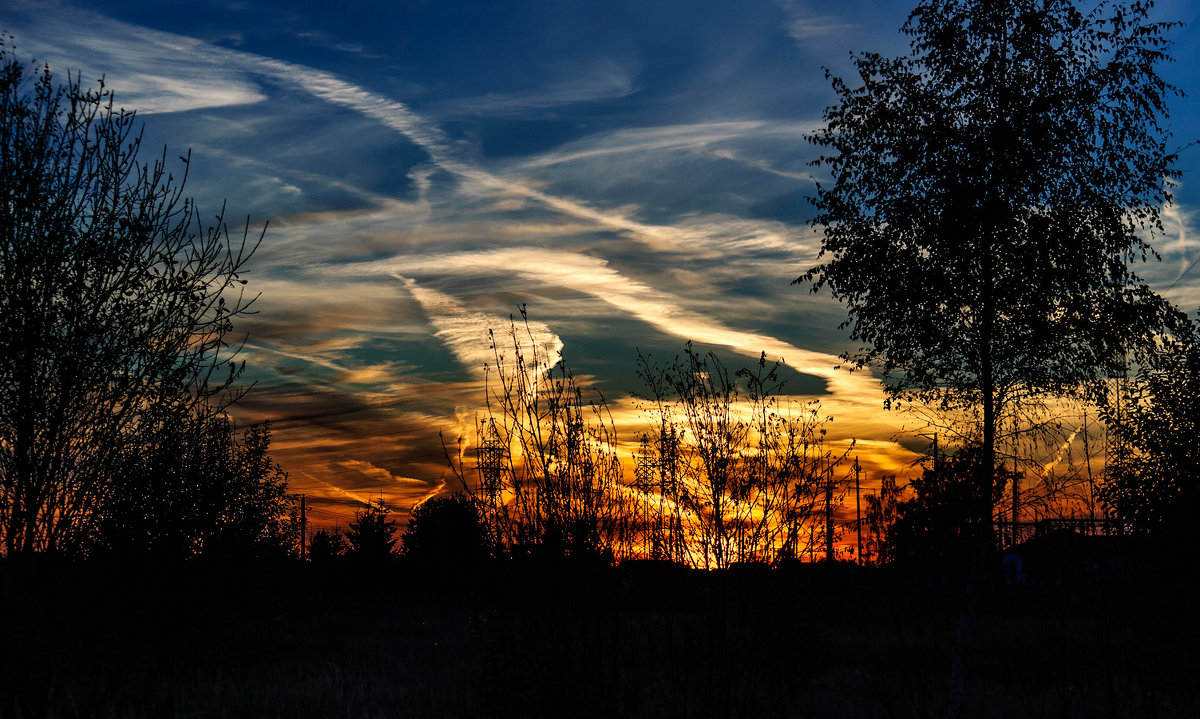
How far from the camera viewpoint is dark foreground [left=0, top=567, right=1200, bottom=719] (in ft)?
28.5

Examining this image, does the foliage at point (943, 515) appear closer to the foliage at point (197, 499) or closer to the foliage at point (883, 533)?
the foliage at point (883, 533)

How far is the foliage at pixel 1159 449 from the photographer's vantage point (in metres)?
14.0

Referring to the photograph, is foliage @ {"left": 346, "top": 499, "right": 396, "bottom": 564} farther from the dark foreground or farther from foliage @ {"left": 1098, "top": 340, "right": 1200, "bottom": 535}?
foliage @ {"left": 1098, "top": 340, "right": 1200, "bottom": 535}

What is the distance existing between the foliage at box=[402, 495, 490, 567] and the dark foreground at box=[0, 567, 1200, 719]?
28.8ft

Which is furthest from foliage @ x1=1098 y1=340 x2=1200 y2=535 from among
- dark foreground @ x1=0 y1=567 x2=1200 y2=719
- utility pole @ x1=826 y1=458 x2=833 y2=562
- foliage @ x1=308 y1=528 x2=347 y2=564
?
foliage @ x1=308 y1=528 x2=347 y2=564

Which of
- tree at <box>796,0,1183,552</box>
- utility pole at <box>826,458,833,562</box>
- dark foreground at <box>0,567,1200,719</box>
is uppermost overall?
tree at <box>796,0,1183,552</box>

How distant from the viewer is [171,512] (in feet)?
54.7

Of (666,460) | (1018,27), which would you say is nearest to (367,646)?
(666,460)

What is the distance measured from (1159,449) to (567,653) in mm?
11822

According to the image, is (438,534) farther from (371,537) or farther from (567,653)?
(567,653)

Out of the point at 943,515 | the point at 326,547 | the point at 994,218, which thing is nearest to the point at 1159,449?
the point at 994,218

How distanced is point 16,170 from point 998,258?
1260 centimetres

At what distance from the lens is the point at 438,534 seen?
40.3 meters

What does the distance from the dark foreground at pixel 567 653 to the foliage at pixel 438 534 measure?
8.77 meters
